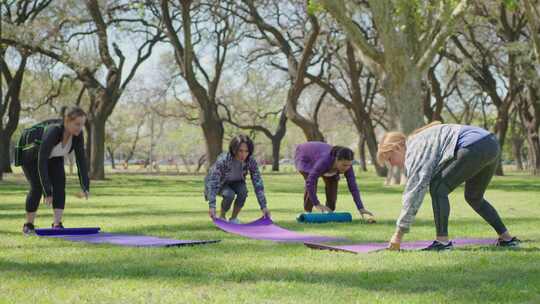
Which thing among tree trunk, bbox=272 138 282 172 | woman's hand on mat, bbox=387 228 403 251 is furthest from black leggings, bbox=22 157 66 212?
tree trunk, bbox=272 138 282 172

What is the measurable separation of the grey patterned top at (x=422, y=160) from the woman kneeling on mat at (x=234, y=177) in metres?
3.19

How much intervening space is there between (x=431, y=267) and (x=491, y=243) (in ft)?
6.38

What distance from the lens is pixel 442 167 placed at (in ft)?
22.6

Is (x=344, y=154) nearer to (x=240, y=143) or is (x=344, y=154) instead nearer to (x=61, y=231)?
(x=240, y=143)

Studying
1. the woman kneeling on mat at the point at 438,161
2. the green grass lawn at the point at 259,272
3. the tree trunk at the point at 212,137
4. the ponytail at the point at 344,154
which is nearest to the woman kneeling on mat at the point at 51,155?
the green grass lawn at the point at 259,272

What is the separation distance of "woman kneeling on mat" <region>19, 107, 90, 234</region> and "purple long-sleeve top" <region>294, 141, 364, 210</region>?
3.06 metres

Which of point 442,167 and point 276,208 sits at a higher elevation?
point 442,167

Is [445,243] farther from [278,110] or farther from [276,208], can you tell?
[278,110]

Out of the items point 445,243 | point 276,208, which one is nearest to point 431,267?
point 445,243

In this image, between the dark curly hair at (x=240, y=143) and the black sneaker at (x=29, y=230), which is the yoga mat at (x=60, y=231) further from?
the dark curly hair at (x=240, y=143)

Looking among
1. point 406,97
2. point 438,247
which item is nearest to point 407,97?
point 406,97

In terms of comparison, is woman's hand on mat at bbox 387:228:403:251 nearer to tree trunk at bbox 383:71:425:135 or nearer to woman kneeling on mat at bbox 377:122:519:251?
woman kneeling on mat at bbox 377:122:519:251

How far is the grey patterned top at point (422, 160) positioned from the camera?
664 centimetres

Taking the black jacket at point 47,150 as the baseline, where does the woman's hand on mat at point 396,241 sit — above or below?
below
